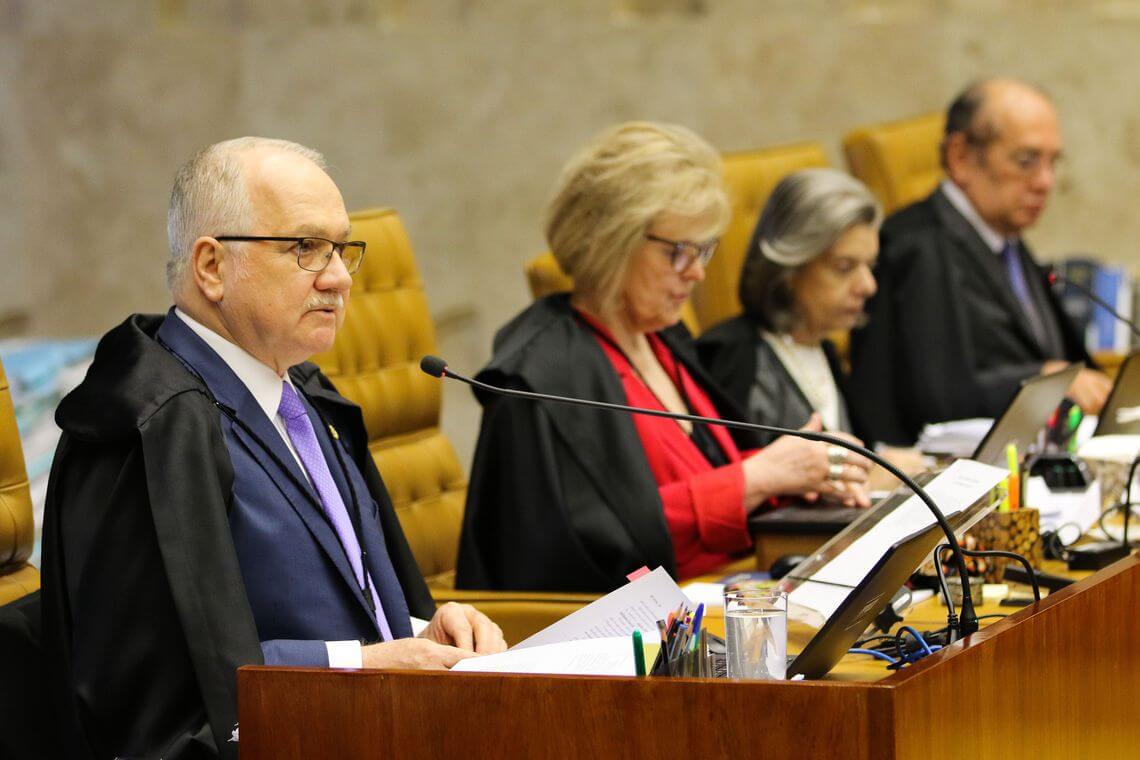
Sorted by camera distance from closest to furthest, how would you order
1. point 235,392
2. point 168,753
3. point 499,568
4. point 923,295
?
point 168,753
point 235,392
point 499,568
point 923,295

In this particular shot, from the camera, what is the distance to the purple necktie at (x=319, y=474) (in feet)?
7.40

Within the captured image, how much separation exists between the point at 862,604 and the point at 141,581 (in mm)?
819

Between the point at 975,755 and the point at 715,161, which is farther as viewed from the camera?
the point at 715,161

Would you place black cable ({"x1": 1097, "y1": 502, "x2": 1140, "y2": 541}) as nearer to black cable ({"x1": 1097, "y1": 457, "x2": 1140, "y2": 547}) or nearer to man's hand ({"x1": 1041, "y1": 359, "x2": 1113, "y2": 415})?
black cable ({"x1": 1097, "y1": 457, "x2": 1140, "y2": 547})

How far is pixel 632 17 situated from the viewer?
5969 millimetres

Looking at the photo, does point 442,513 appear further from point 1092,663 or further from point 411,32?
point 411,32

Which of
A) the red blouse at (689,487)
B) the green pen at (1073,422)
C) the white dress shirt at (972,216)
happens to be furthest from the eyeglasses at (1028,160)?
the red blouse at (689,487)

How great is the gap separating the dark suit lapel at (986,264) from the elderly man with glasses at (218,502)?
2733 mm

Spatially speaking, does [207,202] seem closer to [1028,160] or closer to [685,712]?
[685,712]

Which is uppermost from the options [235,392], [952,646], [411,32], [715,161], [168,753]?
[411,32]

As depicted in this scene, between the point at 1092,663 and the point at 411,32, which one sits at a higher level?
the point at 411,32

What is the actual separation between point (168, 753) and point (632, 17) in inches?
176

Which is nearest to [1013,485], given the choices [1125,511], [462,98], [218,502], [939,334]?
[1125,511]

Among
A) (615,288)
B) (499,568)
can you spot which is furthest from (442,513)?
(615,288)
